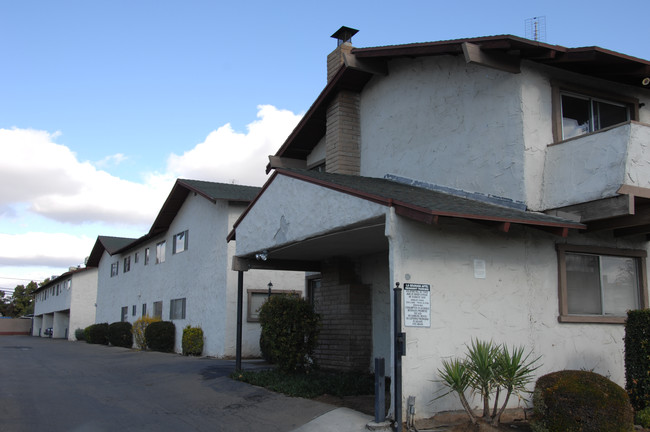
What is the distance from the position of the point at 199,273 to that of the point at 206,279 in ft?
2.76

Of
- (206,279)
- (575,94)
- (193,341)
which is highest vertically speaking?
(575,94)

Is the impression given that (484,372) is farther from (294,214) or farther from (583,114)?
(583,114)

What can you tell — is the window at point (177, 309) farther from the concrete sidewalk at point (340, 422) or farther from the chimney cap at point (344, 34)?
the concrete sidewalk at point (340, 422)

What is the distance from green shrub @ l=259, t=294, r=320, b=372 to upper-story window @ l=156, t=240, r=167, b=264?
646 inches

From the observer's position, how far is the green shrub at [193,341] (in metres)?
21.6

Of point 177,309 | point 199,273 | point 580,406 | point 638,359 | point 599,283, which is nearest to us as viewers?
point 580,406

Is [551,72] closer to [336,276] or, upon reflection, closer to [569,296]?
[569,296]

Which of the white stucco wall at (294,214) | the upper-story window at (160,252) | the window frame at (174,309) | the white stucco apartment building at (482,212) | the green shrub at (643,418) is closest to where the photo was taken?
the green shrub at (643,418)

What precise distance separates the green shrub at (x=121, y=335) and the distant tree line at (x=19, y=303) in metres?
68.1

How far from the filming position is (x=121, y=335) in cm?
3059

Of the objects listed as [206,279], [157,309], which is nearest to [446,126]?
[206,279]

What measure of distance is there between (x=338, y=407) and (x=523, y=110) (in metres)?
5.80

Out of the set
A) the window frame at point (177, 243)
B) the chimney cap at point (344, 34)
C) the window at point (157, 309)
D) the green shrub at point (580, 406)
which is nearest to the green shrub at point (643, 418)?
the green shrub at point (580, 406)

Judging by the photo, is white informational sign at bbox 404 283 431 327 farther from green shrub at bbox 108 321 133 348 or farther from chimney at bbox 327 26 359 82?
green shrub at bbox 108 321 133 348
